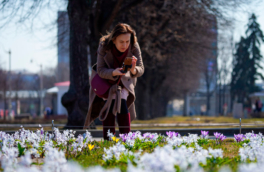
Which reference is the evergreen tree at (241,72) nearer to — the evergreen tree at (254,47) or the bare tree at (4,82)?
the evergreen tree at (254,47)

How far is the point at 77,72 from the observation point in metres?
13.0

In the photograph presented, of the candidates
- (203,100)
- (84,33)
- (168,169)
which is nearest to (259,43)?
(84,33)

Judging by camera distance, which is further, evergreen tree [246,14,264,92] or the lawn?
evergreen tree [246,14,264,92]

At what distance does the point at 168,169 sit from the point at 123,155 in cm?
154

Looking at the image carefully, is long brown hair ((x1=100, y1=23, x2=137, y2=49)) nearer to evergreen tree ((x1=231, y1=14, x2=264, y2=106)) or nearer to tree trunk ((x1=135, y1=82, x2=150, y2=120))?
tree trunk ((x1=135, y1=82, x2=150, y2=120))

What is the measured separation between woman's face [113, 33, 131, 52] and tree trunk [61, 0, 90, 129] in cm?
734

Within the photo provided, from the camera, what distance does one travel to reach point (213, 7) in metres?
18.5

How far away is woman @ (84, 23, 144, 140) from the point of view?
5.60 meters

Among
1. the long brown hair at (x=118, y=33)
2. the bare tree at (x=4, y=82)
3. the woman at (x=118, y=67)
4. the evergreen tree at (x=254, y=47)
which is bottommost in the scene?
the woman at (x=118, y=67)

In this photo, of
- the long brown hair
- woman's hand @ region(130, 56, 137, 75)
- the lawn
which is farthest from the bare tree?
woman's hand @ region(130, 56, 137, 75)

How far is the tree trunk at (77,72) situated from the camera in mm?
12824

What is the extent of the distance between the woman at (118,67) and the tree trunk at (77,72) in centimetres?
691

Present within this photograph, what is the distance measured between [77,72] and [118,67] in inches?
294

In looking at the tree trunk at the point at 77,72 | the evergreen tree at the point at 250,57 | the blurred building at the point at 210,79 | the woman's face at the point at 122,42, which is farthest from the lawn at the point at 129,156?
the evergreen tree at the point at 250,57
